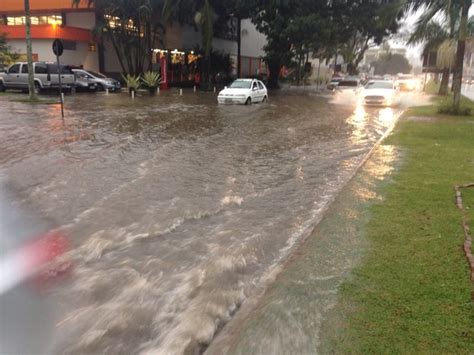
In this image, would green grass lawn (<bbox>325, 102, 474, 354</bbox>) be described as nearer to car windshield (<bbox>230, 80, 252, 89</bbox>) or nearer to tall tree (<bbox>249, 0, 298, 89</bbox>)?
car windshield (<bbox>230, 80, 252, 89</bbox>)

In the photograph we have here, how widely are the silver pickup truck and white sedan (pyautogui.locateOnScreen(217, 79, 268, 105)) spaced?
10356 mm

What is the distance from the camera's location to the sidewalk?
349cm

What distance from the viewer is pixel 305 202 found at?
7520 mm

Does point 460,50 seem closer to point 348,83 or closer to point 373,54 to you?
point 348,83

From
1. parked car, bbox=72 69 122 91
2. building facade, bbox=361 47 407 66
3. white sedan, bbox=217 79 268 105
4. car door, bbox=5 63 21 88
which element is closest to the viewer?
white sedan, bbox=217 79 268 105

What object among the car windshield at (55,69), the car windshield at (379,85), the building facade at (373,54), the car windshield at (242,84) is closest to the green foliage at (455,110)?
the car windshield at (379,85)

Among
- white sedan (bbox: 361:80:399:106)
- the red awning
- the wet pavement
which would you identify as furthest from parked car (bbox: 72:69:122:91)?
the wet pavement

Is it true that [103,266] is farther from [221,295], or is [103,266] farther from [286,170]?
[286,170]

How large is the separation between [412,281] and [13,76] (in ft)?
95.3

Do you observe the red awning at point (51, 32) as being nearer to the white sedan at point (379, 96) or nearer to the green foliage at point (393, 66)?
→ the white sedan at point (379, 96)

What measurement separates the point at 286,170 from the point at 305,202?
247cm

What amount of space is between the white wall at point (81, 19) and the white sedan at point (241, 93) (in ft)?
59.5

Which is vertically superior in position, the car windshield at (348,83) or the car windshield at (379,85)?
the car windshield at (348,83)

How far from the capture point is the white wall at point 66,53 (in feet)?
113
